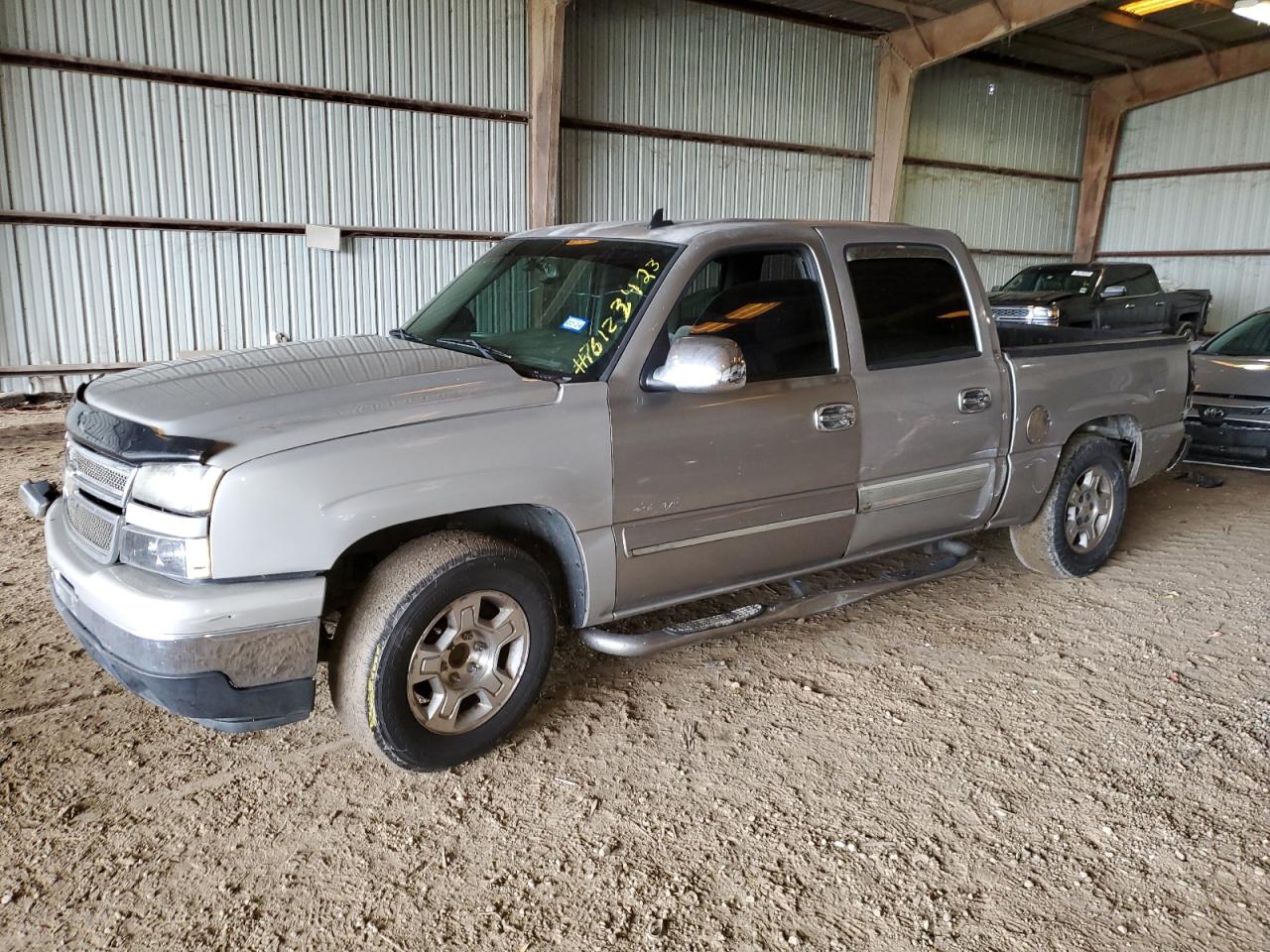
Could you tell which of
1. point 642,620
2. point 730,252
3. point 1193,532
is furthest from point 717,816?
point 1193,532

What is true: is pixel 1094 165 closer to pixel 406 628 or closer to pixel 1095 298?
pixel 1095 298

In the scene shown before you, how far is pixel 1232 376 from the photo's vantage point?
25.0ft

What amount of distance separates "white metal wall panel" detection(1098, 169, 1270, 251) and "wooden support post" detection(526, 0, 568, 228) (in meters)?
13.8

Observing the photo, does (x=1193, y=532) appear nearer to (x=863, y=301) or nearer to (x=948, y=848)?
(x=863, y=301)

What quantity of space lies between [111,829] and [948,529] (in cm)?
363

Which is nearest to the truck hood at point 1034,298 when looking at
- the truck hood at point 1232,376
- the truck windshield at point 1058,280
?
the truck windshield at point 1058,280

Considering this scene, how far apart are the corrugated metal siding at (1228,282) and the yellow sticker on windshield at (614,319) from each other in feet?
60.5

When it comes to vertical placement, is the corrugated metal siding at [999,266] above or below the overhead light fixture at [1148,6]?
below

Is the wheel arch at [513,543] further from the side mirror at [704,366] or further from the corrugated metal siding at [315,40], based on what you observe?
the corrugated metal siding at [315,40]

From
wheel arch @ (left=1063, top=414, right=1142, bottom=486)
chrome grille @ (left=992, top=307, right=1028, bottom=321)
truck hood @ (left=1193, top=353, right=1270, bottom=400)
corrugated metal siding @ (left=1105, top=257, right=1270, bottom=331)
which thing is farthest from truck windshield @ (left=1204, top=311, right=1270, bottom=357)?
corrugated metal siding @ (left=1105, top=257, right=1270, bottom=331)

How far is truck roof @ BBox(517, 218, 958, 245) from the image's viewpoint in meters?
3.74

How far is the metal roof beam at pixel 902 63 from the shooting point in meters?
14.3

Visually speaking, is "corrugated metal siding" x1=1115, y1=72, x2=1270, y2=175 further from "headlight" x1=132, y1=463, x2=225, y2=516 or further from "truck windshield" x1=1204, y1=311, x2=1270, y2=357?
"headlight" x1=132, y1=463, x2=225, y2=516

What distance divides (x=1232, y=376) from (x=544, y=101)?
8.49 m
